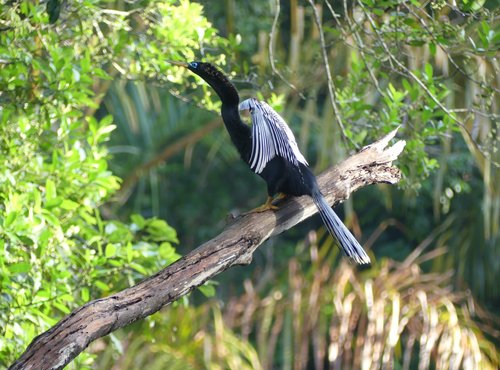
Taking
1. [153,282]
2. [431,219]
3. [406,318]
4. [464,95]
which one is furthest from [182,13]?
[431,219]

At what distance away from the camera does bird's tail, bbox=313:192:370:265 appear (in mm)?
3170

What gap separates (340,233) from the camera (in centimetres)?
322

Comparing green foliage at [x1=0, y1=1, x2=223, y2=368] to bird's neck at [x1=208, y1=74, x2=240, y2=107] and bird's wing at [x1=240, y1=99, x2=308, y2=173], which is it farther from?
bird's wing at [x1=240, y1=99, x2=308, y2=173]

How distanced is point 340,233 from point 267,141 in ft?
1.52

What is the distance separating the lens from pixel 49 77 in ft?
11.1

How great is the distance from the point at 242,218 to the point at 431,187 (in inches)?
275

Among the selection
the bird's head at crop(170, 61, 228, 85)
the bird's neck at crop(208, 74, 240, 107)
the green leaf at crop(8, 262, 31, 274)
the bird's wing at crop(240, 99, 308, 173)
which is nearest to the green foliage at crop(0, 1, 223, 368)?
the green leaf at crop(8, 262, 31, 274)

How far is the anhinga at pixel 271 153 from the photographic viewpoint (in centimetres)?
322

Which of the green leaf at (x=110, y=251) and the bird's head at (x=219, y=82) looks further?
the bird's head at (x=219, y=82)

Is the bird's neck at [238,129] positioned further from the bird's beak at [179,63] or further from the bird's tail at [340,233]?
the bird's tail at [340,233]

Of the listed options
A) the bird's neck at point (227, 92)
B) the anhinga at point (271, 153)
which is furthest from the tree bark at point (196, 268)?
the bird's neck at point (227, 92)

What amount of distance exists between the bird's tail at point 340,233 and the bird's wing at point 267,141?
0.23 meters

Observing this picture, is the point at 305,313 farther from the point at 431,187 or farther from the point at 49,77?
the point at 431,187

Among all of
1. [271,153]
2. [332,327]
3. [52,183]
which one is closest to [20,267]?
[52,183]
